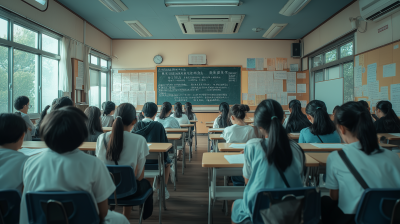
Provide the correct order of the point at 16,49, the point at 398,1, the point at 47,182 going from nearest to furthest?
the point at 47,182
the point at 398,1
the point at 16,49

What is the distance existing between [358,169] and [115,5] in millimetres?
4722

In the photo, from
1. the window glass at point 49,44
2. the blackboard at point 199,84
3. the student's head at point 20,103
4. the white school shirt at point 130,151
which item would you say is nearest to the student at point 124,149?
the white school shirt at point 130,151

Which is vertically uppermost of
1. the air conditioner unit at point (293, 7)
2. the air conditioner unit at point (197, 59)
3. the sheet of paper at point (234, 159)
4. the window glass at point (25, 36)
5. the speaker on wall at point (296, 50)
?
the air conditioner unit at point (293, 7)

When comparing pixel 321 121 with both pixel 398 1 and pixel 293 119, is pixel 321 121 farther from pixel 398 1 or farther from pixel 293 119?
pixel 398 1

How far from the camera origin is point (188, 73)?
23.0 ft

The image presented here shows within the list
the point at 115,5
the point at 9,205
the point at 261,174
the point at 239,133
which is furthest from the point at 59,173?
the point at 115,5

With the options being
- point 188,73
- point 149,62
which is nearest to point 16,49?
point 149,62

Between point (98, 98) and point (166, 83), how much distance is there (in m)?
2.01

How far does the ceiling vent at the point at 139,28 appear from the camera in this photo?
18.1 ft

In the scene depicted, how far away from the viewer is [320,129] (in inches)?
90.6

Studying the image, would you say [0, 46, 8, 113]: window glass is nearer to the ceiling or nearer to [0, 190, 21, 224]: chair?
the ceiling

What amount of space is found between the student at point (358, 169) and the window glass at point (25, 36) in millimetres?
4597

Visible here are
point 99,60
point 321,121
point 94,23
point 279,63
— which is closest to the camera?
point 321,121

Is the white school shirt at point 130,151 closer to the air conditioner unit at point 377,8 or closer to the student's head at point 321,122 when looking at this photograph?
the student's head at point 321,122
